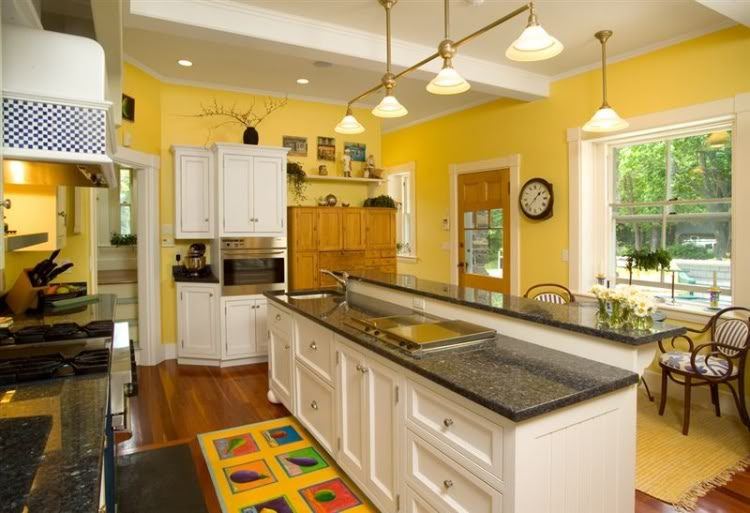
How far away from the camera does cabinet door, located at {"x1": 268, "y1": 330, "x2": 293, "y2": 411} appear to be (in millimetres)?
3158

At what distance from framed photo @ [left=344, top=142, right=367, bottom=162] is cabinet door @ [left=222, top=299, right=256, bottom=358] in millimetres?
2226

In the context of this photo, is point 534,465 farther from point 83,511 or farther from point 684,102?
point 684,102

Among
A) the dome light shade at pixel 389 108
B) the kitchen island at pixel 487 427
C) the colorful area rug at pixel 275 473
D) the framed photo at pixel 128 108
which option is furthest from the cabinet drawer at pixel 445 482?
the framed photo at pixel 128 108

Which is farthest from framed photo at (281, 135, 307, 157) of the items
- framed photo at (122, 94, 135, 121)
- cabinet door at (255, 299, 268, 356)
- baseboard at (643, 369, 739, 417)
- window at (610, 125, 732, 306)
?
baseboard at (643, 369, 739, 417)

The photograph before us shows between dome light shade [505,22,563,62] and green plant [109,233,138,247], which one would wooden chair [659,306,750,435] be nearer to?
dome light shade [505,22,563,62]

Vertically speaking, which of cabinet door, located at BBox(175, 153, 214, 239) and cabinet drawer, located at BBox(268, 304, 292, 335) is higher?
cabinet door, located at BBox(175, 153, 214, 239)

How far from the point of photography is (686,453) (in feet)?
9.29

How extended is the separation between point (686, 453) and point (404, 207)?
189 inches

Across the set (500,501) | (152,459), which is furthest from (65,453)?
(152,459)

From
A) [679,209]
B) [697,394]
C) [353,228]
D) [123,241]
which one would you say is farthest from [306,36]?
[123,241]

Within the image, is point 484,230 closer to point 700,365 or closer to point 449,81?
point 700,365

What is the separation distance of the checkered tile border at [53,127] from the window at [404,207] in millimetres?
5376

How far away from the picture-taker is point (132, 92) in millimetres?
4215

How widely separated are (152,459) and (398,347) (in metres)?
1.82
